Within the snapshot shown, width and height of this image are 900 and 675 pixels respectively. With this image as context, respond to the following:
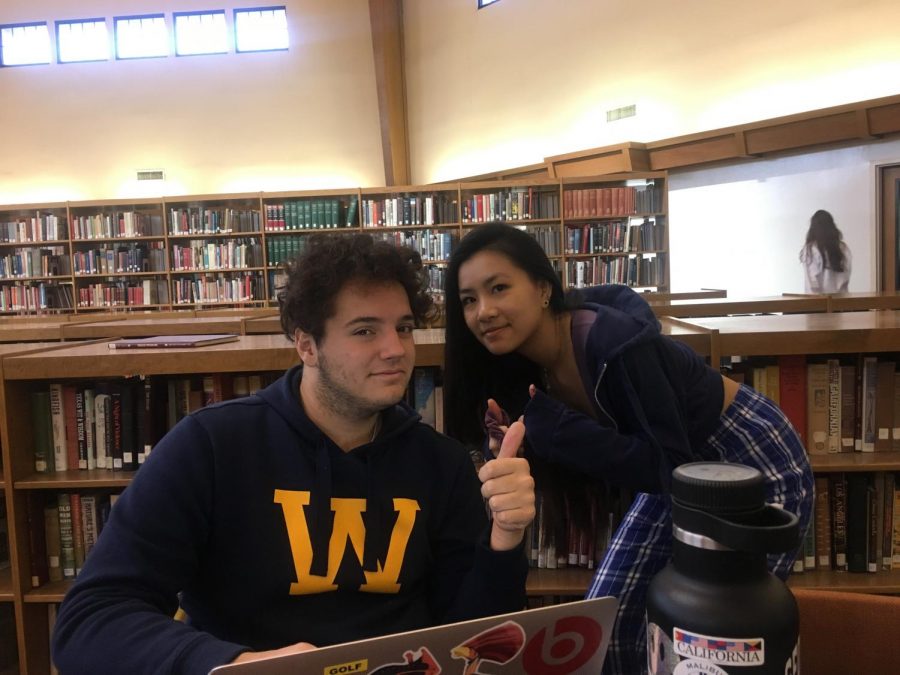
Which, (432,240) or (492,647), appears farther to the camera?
(432,240)

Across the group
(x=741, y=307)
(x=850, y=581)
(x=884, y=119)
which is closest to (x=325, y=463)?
(x=850, y=581)

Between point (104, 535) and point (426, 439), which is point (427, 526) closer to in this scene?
point (426, 439)

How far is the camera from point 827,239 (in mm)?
6293

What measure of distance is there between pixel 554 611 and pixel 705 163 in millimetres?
6989

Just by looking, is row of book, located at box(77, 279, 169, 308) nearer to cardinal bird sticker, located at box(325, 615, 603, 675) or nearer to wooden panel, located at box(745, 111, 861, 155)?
wooden panel, located at box(745, 111, 861, 155)

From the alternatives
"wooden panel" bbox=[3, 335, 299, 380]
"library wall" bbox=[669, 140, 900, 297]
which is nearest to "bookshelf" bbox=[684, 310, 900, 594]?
"wooden panel" bbox=[3, 335, 299, 380]

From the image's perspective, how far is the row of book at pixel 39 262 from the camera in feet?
27.0

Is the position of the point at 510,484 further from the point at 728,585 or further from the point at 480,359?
the point at 480,359

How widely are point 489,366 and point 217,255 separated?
279 inches

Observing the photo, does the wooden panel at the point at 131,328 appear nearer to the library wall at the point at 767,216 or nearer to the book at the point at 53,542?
the book at the point at 53,542

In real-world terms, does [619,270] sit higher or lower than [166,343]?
higher

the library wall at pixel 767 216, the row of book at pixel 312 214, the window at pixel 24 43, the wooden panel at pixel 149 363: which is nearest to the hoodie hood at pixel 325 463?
the wooden panel at pixel 149 363

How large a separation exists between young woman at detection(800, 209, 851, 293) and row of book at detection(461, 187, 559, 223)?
249 centimetres

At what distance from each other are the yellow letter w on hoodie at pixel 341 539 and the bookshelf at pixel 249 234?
597 cm
